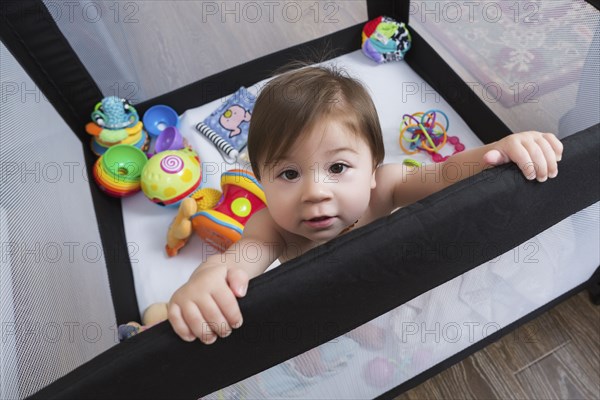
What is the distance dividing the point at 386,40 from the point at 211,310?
3.56 feet

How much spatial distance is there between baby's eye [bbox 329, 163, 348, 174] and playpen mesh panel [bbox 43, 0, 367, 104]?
28.0 inches

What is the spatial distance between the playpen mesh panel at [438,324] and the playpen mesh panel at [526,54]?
27cm

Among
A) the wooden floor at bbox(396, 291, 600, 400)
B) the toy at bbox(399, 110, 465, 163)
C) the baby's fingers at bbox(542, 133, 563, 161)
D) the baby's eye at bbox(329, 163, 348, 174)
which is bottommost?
the wooden floor at bbox(396, 291, 600, 400)

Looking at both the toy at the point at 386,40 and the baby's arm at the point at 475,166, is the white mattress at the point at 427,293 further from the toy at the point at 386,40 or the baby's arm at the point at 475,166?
the toy at the point at 386,40

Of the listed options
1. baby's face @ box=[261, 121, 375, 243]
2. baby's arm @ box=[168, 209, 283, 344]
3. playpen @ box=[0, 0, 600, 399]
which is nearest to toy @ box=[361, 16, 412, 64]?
playpen @ box=[0, 0, 600, 399]

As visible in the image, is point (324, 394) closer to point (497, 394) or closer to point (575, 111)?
point (497, 394)

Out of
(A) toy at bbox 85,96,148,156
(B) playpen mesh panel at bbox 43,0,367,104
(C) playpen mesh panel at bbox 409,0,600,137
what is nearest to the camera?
(C) playpen mesh panel at bbox 409,0,600,137

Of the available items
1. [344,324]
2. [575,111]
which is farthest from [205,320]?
[575,111]

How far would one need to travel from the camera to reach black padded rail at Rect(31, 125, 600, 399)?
0.45 meters

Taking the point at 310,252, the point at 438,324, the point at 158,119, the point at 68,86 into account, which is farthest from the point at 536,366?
the point at 68,86

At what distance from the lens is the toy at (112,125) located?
124 centimetres

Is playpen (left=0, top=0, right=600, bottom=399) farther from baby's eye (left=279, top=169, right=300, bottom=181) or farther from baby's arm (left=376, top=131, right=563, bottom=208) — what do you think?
baby's eye (left=279, top=169, right=300, bottom=181)

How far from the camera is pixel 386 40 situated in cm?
135

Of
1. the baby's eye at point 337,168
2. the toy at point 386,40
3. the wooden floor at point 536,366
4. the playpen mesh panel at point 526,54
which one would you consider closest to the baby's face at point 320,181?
the baby's eye at point 337,168
